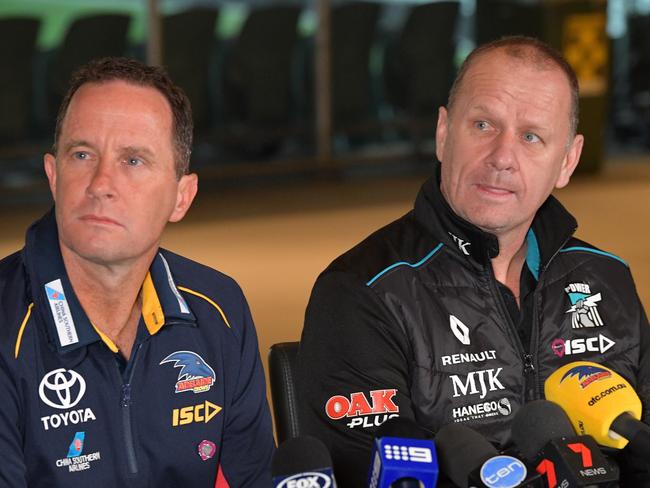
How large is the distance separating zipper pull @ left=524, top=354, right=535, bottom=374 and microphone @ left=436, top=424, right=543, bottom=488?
79cm

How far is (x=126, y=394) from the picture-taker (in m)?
2.00

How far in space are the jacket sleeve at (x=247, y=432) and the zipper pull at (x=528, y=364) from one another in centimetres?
53

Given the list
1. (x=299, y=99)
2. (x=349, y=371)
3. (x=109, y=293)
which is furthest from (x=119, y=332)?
(x=299, y=99)

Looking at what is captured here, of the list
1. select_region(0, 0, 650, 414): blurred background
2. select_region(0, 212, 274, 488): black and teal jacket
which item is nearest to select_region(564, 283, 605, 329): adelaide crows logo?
select_region(0, 212, 274, 488): black and teal jacket

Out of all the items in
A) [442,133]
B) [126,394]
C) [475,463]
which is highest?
[442,133]

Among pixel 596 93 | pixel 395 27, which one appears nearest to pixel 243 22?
pixel 395 27

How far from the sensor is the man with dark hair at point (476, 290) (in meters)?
2.24

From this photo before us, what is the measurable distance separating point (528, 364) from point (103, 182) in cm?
93

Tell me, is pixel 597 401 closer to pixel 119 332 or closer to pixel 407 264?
pixel 407 264

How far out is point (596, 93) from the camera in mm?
11547

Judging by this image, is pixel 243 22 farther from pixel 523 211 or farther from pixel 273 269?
pixel 523 211

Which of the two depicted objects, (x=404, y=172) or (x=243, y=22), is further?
(x=404, y=172)

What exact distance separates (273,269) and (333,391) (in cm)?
499

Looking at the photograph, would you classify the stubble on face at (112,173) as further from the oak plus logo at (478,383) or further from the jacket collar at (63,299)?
the oak plus logo at (478,383)
